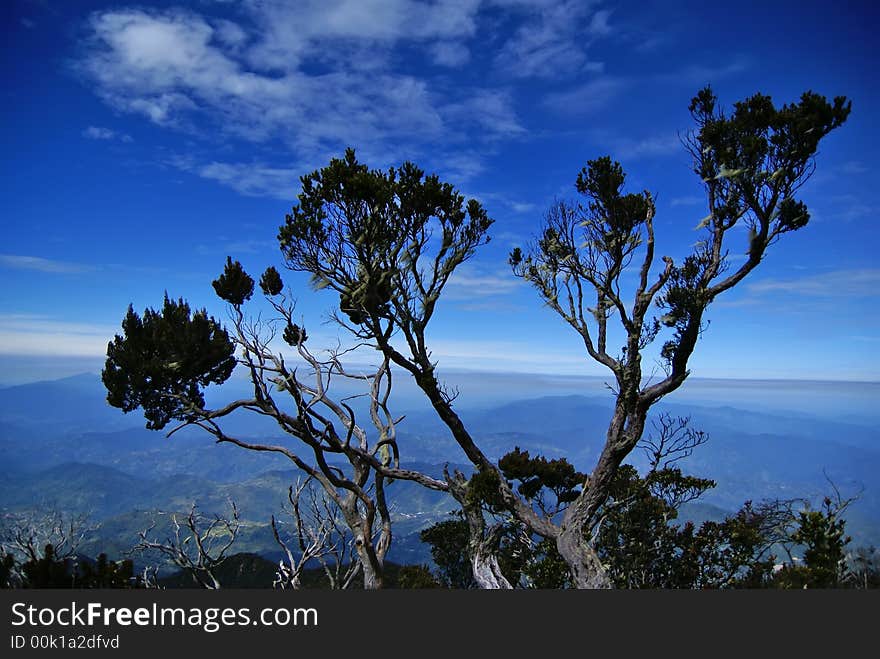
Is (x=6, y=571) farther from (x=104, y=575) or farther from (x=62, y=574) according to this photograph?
(x=104, y=575)

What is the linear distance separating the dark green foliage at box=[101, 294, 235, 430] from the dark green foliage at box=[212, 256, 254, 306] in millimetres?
825

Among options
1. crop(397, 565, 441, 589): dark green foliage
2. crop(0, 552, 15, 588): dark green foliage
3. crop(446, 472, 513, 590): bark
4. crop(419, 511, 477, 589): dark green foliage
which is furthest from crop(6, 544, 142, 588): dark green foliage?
crop(419, 511, 477, 589): dark green foliage

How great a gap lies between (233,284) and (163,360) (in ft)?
7.75

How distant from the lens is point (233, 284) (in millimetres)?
11469

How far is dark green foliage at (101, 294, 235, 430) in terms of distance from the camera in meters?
11.0

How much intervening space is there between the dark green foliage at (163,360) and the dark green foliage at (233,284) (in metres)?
0.83

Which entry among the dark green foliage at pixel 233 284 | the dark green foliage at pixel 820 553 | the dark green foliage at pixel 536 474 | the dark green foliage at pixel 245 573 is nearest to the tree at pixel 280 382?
the dark green foliage at pixel 233 284

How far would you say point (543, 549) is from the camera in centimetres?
1145

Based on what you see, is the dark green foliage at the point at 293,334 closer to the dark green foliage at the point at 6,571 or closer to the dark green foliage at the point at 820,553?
the dark green foliage at the point at 6,571

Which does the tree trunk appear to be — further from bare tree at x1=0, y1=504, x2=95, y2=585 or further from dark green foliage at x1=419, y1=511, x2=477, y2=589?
bare tree at x1=0, y1=504, x2=95, y2=585

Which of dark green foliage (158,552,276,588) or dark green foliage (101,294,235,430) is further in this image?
dark green foliage (158,552,276,588)

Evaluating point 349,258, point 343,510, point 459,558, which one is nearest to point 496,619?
point 343,510

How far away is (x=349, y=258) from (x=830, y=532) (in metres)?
10.7

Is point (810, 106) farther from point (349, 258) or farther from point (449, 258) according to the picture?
point (349, 258)
